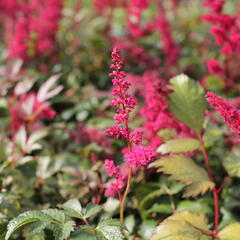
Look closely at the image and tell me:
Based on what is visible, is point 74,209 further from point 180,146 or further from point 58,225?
point 180,146

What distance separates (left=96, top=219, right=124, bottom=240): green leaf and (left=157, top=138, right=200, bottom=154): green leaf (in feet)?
1.84

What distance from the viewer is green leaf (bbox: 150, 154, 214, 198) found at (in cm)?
182

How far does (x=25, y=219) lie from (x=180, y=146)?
2.72 ft

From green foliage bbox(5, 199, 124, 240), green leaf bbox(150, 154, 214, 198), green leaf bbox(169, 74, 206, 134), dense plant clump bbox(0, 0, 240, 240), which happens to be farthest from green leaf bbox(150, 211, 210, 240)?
green leaf bbox(169, 74, 206, 134)

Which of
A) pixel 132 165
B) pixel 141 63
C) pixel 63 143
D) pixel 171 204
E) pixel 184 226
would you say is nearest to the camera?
pixel 132 165

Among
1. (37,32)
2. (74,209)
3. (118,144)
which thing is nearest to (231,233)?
(74,209)

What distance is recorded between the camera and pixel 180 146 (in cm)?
197

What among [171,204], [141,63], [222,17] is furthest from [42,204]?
[141,63]

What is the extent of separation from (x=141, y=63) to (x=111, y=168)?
7.71 feet

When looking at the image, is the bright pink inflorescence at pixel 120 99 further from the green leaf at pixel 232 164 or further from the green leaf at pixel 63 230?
the green leaf at pixel 232 164

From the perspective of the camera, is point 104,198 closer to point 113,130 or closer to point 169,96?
point 169,96

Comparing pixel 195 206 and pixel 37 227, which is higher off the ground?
pixel 37 227

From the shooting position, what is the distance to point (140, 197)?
2.10m

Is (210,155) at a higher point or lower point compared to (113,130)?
lower
